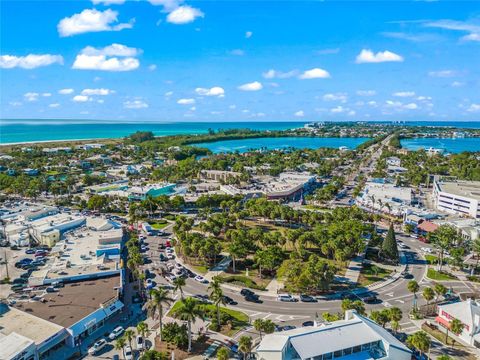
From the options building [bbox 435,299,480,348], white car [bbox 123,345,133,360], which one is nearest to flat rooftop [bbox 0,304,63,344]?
white car [bbox 123,345,133,360]

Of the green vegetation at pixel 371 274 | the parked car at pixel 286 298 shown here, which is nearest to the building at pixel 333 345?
the parked car at pixel 286 298

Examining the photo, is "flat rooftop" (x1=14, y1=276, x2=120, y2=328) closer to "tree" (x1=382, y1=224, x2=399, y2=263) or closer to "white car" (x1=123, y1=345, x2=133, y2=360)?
"white car" (x1=123, y1=345, x2=133, y2=360)

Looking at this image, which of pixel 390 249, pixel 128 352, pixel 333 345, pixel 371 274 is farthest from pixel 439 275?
pixel 128 352

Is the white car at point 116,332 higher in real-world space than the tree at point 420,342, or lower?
lower

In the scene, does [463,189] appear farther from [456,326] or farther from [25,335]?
[25,335]

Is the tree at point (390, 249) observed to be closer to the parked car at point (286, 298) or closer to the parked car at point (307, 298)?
the parked car at point (307, 298)

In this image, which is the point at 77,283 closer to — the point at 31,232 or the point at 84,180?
the point at 31,232
